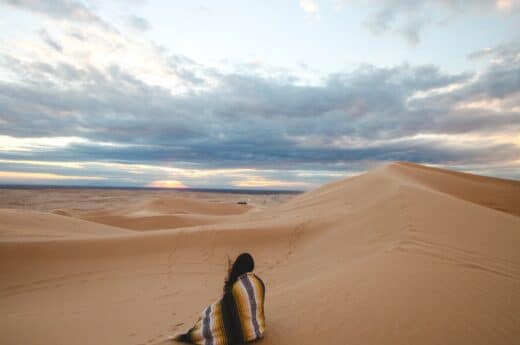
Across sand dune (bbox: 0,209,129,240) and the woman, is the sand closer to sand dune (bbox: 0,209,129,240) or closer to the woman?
sand dune (bbox: 0,209,129,240)

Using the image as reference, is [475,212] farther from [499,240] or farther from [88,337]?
[88,337]

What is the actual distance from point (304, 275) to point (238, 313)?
2.62 meters

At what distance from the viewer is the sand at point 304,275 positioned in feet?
9.97

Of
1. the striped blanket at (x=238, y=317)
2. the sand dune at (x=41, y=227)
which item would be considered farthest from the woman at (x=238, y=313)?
the sand dune at (x=41, y=227)

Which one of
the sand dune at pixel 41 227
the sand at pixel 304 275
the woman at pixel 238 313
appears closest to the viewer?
the woman at pixel 238 313

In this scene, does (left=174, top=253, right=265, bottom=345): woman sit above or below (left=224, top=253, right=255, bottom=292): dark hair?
below

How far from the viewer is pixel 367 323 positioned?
298 centimetres

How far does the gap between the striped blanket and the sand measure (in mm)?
250

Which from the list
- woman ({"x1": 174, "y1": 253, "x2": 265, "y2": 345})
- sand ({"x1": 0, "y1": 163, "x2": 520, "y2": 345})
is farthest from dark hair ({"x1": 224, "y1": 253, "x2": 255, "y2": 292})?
sand ({"x1": 0, "y1": 163, "x2": 520, "y2": 345})

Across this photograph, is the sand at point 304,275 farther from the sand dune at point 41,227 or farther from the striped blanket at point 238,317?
the striped blanket at point 238,317

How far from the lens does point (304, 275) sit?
5246 millimetres

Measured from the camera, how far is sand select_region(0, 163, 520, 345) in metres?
3.04

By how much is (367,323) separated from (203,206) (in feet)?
74.1

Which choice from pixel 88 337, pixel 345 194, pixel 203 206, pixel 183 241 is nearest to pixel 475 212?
pixel 345 194
